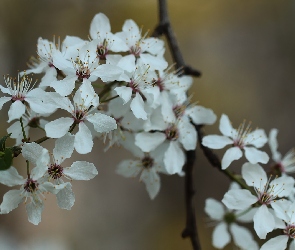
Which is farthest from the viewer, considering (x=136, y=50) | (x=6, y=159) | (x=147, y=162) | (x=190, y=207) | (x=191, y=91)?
(x=191, y=91)

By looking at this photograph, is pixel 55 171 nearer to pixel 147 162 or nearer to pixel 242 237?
pixel 147 162

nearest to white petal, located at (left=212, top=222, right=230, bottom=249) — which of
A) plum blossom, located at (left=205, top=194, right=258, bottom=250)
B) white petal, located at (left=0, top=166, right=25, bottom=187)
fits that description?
plum blossom, located at (left=205, top=194, right=258, bottom=250)

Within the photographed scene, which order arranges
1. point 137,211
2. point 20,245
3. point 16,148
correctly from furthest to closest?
1. point 137,211
2. point 20,245
3. point 16,148

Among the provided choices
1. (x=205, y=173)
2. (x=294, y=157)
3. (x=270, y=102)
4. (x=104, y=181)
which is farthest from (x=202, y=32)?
→ (x=294, y=157)

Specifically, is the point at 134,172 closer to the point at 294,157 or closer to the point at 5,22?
the point at 294,157

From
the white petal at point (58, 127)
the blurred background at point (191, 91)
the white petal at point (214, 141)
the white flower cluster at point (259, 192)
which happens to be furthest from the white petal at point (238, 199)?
the blurred background at point (191, 91)

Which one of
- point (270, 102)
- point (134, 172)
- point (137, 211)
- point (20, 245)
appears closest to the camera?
point (134, 172)

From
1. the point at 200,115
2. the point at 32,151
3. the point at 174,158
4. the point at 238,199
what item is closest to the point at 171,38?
the point at 200,115
